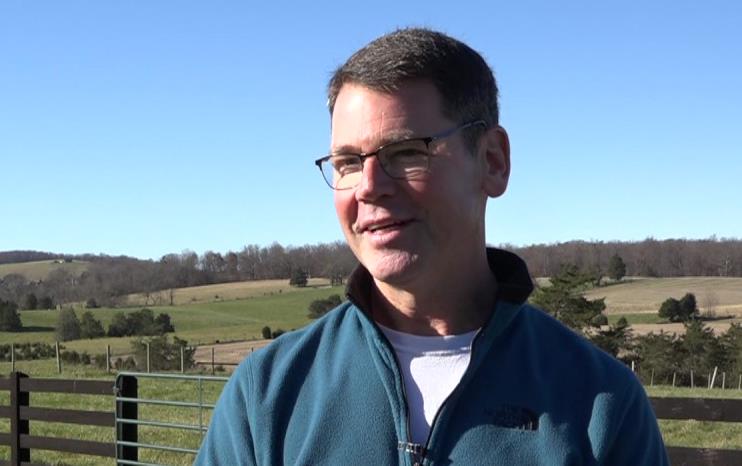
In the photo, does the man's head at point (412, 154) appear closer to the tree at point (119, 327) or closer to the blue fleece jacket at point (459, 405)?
the blue fleece jacket at point (459, 405)

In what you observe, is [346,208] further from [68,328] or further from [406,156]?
[68,328]

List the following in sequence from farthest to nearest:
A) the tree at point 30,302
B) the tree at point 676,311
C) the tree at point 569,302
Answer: the tree at point 30,302 < the tree at point 676,311 < the tree at point 569,302

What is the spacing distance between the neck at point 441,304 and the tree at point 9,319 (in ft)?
199

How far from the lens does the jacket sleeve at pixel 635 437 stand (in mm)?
1683

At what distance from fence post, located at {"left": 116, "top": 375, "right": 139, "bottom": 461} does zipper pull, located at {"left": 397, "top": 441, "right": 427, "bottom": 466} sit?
728 cm

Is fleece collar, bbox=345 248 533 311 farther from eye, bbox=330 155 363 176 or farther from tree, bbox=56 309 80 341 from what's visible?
tree, bbox=56 309 80 341

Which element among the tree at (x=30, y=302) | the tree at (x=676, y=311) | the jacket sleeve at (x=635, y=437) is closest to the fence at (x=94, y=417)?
the jacket sleeve at (x=635, y=437)

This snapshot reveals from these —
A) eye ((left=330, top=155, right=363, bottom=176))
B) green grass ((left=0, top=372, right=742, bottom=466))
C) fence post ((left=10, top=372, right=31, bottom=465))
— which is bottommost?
green grass ((left=0, top=372, right=742, bottom=466))

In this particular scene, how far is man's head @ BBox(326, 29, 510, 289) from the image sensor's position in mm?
1712

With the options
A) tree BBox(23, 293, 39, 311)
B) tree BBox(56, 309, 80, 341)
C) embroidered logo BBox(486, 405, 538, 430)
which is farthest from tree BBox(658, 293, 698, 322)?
embroidered logo BBox(486, 405, 538, 430)

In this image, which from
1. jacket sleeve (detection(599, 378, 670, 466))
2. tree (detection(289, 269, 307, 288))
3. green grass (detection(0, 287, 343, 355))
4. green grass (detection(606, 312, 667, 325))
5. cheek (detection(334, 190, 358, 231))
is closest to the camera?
jacket sleeve (detection(599, 378, 670, 466))

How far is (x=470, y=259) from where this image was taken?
1838mm

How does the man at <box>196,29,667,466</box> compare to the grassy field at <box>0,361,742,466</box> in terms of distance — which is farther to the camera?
the grassy field at <box>0,361,742,466</box>

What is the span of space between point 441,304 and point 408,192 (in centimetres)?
25
